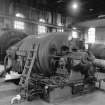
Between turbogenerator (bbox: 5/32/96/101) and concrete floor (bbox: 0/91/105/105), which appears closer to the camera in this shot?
concrete floor (bbox: 0/91/105/105)

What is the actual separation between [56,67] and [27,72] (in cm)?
64

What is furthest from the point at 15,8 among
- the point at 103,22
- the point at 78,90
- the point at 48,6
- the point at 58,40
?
the point at 78,90

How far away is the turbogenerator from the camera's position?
279cm

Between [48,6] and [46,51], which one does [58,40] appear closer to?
[46,51]

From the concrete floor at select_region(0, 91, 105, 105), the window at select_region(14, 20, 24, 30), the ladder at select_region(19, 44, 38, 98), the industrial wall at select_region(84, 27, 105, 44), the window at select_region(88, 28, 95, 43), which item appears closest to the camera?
the concrete floor at select_region(0, 91, 105, 105)

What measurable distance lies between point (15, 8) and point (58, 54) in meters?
7.79

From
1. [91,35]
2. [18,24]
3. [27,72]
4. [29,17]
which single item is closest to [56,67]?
[27,72]

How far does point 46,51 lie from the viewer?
292 centimetres

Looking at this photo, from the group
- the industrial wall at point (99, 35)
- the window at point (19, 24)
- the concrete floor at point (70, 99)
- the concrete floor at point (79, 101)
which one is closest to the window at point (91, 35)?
the industrial wall at point (99, 35)

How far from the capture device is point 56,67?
123 inches

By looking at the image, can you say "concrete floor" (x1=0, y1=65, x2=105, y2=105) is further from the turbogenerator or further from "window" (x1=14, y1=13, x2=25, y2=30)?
"window" (x1=14, y1=13, x2=25, y2=30)

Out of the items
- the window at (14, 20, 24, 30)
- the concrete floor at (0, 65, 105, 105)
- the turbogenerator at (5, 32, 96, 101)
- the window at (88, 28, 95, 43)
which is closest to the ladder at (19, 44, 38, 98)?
the turbogenerator at (5, 32, 96, 101)

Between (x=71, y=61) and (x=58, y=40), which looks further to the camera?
(x=58, y=40)

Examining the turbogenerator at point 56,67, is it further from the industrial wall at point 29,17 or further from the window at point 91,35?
the window at point 91,35
